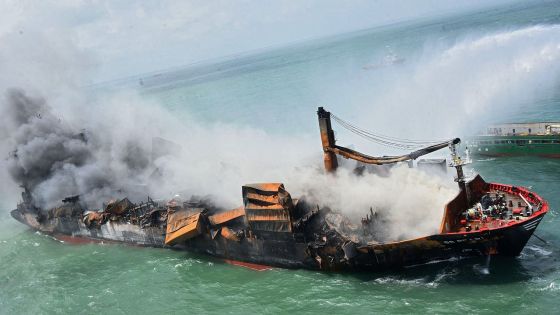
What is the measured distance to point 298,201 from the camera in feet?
111

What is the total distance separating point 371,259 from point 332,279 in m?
3.24

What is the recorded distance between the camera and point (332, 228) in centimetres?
3170

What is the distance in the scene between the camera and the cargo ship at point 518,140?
169ft

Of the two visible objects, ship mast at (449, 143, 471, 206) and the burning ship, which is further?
ship mast at (449, 143, 471, 206)

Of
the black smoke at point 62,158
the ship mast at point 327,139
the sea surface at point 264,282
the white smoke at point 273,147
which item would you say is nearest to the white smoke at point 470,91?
the white smoke at point 273,147

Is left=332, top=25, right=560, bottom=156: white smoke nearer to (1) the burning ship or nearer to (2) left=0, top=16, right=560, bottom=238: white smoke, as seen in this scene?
(2) left=0, top=16, right=560, bottom=238: white smoke

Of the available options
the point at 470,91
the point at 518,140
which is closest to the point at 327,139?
the point at 518,140

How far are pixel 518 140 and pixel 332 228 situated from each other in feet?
115

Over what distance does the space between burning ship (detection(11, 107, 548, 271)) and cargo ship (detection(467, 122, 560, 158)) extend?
23299 mm

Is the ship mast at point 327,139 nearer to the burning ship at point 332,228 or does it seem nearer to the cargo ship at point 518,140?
the burning ship at point 332,228

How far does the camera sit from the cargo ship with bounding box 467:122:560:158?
51625 millimetres

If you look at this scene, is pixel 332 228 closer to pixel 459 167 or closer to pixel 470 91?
pixel 459 167

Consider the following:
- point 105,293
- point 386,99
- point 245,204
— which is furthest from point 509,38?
point 105,293

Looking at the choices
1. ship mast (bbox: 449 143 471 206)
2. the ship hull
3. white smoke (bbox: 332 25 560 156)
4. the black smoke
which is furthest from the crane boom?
white smoke (bbox: 332 25 560 156)
